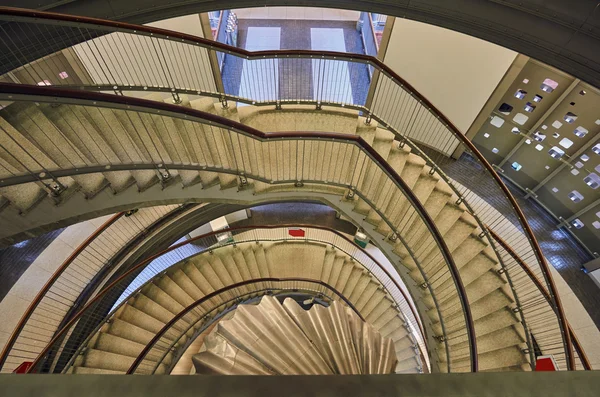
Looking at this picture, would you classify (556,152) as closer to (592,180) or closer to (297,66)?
(592,180)

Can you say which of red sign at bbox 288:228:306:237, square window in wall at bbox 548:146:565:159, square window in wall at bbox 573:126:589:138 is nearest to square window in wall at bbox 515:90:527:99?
square window in wall at bbox 573:126:589:138

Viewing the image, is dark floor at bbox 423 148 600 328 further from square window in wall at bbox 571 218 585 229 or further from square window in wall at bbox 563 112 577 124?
square window in wall at bbox 563 112 577 124

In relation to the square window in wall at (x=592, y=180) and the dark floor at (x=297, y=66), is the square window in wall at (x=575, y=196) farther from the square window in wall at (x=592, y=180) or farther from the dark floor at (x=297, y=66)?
the dark floor at (x=297, y=66)

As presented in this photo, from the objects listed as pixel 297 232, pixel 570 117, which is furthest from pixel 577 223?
pixel 297 232

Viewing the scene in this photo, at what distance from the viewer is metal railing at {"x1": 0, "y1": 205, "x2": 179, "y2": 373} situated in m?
6.93

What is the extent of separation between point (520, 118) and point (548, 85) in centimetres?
108

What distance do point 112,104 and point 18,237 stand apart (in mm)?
2658

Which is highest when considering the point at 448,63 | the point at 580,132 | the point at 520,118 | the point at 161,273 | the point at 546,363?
the point at 448,63

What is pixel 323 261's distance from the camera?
10672mm

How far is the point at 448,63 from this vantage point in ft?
26.5

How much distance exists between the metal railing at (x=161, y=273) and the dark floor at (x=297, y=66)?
4497mm

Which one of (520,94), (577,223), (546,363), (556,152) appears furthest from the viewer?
(577,223)

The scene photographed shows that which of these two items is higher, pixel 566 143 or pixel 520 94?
pixel 520 94

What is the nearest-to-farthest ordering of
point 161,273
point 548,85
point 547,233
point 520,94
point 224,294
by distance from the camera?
point 548,85, point 520,94, point 161,273, point 547,233, point 224,294
